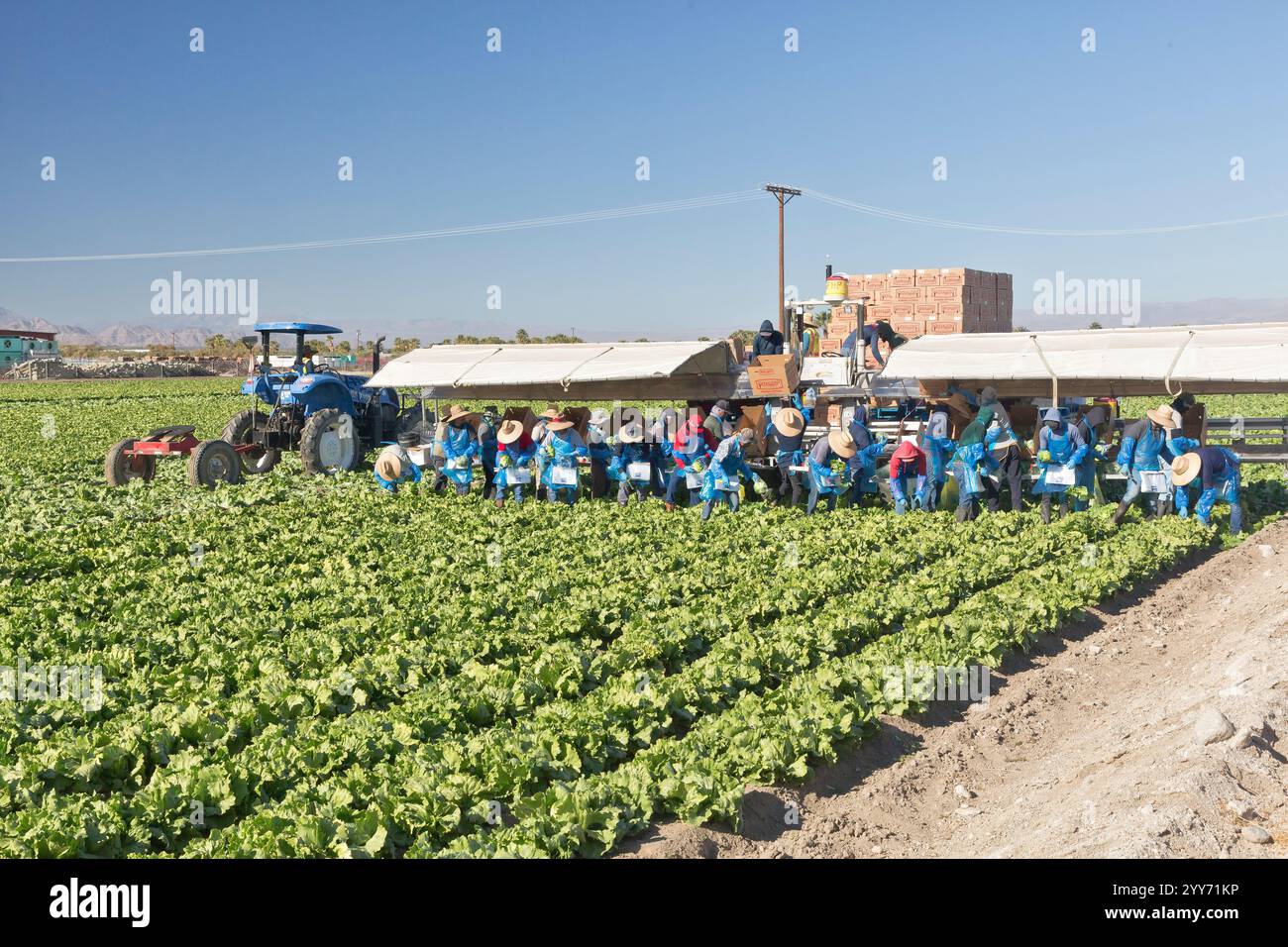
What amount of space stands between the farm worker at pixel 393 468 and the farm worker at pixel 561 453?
2.45 m

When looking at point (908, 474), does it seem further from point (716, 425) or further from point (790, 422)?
point (716, 425)

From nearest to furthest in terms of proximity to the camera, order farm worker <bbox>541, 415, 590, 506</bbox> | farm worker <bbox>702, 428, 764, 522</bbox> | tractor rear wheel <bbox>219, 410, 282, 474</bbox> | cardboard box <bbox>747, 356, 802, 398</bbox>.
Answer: farm worker <bbox>702, 428, 764, 522</bbox>, farm worker <bbox>541, 415, 590, 506</bbox>, cardboard box <bbox>747, 356, 802, 398</bbox>, tractor rear wheel <bbox>219, 410, 282, 474</bbox>

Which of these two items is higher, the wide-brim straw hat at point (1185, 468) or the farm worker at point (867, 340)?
the farm worker at point (867, 340)

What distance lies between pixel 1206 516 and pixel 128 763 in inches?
481

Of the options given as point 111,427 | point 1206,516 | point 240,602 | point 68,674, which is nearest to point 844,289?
point 1206,516

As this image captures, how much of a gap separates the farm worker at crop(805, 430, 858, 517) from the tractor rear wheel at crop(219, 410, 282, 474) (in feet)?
30.2

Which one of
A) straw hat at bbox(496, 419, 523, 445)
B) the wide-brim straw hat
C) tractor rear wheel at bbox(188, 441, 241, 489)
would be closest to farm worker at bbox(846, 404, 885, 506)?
the wide-brim straw hat

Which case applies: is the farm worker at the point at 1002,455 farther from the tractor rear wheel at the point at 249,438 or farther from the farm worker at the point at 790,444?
the tractor rear wheel at the point at 249,438

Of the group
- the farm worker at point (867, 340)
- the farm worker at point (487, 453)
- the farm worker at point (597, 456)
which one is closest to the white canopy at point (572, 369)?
the farm worker at point (597, 456)

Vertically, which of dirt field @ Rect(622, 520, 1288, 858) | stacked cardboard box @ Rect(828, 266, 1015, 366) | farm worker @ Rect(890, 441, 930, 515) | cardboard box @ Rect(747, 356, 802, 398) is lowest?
dirt field @ Rect(622, 520, 1288, 858)

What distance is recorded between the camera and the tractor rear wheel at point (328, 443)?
57.0 ft

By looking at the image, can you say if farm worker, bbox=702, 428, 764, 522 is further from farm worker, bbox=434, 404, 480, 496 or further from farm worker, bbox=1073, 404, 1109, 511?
farm worker, bbox=1073, 404, 1109, 511

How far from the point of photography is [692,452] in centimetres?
1458

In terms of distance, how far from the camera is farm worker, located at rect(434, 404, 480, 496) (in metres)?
15.5
